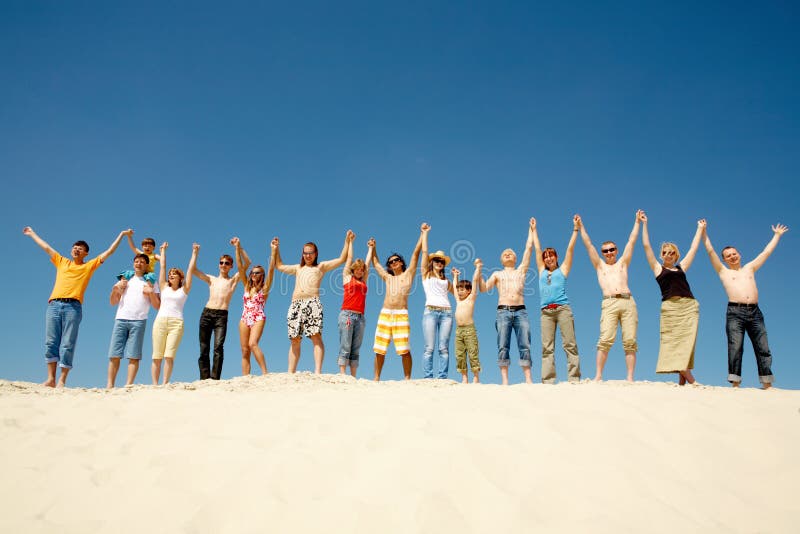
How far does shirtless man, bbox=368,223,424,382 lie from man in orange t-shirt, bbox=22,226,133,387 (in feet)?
16.7

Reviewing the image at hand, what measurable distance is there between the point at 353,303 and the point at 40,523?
18.2 ft

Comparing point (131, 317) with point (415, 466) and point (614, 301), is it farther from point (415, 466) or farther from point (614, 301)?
point (614, 301)

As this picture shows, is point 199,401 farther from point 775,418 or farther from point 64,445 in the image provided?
point 775,418

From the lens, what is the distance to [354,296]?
29.1 ft

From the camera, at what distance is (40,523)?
3.72m

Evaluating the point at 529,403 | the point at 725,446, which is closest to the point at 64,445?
the point at 529,403

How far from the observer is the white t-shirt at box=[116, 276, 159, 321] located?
29.7ft

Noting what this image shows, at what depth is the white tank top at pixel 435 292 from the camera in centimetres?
897

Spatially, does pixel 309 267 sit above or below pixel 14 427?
above

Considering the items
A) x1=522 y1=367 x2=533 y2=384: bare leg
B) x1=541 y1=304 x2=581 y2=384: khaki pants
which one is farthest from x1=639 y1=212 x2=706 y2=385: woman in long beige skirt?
x1=522 y1=367 x2=533 y2=384: bare leg

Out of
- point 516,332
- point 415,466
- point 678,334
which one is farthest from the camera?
point 516,332

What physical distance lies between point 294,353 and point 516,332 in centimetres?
373

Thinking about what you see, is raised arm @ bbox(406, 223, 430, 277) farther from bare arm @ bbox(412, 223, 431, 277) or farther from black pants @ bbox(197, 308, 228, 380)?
black pants @ bbox(197, 308, 228, 380)

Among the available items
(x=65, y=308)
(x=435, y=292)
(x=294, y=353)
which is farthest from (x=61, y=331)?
(x=435, y=292)
